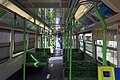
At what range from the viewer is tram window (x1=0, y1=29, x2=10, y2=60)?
5618 mm

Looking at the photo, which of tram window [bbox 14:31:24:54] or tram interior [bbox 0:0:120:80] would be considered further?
tram window [bbox 14:31:24:54]

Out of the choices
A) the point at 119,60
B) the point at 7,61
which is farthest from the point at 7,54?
the point at 119,60

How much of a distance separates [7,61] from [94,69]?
2982 millimetres

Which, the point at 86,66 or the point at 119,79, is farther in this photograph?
the point at 86,66

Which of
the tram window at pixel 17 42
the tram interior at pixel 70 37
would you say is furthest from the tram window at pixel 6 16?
the tram window at pixel 17 42

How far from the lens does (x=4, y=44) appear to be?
19.3 ft

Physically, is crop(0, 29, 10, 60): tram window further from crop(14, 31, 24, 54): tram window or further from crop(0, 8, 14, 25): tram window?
crop(14, 31, 24, 54): tram window

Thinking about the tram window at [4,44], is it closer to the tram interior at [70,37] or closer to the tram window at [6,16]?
the tram interior at [70,37]

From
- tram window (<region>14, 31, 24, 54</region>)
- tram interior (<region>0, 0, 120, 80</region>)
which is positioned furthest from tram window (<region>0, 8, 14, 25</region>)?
tram window (<region>14, 31, 24, 54</region>)

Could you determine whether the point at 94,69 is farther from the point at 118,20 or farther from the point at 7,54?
the point at 7,54

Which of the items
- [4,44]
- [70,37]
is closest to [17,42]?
[4,44]

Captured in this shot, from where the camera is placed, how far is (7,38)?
618cm

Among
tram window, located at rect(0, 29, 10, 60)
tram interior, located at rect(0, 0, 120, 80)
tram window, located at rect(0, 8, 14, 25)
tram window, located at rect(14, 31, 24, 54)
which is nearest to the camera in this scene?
tram interior, located at rect(0, 0, 120, 80)

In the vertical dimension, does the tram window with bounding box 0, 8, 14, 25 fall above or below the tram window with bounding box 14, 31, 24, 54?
above
